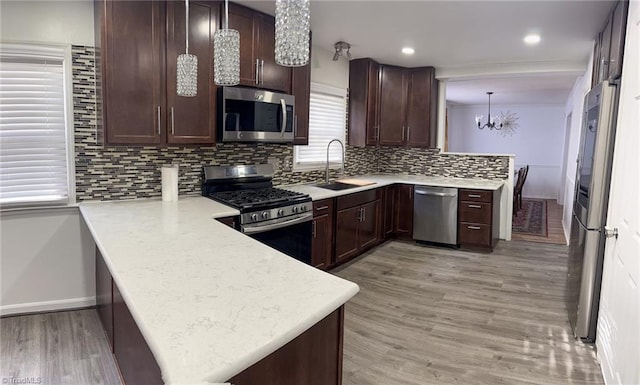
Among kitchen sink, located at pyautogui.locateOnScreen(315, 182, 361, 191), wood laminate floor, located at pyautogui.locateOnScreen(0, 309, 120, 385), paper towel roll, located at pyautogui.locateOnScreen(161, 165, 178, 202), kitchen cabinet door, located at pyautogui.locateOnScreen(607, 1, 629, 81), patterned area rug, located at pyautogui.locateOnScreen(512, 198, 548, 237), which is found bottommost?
wood laminate floor, located at pyautogui.locateOnScreen(0, 309, 120, 385)

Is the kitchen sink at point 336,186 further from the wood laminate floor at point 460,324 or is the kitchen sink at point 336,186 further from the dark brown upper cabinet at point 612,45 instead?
the dark brown upper cabinet at point 612,45

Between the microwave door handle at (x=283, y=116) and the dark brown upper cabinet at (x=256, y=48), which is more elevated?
the dark brown upper cabinet at (x=256, y=48)

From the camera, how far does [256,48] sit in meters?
3.32

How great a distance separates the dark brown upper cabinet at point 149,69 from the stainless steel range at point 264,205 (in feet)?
1.63

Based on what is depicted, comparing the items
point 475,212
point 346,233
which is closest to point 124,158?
point 346,233

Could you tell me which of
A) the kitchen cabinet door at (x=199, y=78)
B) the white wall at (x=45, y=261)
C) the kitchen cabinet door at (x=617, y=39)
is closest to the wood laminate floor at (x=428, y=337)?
the white wall at (x=45, y=261)

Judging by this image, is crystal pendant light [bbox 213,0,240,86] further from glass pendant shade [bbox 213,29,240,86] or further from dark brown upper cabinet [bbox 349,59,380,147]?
dark brown upper cabinet [bbox 349,59,380,147]

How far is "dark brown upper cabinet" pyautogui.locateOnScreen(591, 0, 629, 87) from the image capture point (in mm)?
2549

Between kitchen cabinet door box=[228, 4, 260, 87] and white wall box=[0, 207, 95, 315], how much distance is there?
166 centimetres

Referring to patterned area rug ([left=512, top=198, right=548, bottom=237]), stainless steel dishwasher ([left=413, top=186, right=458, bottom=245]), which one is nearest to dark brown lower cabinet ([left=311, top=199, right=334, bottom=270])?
stainless steel dishwasher ([left=413, top=186, right=458, bottom=245])

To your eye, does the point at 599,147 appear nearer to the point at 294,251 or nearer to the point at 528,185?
the point at 294,251

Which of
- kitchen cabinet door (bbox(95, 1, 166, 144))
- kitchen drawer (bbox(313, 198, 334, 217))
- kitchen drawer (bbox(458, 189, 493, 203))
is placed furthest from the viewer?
kitchen drawer (bbox(458, 189, 493, 203))

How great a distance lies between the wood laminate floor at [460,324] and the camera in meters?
2.38

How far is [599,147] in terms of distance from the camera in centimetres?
254
